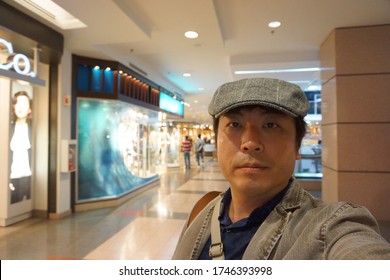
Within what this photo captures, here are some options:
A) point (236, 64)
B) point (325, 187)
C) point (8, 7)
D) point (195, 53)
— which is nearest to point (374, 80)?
point (325, 187)

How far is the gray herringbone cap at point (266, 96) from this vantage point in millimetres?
669

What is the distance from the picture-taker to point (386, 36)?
353 cm

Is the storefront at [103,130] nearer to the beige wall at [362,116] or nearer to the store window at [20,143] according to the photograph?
the store window at [20,143]

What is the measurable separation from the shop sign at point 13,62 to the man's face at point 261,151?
3.12 m

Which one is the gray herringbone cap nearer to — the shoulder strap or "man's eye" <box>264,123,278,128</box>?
"man's eye" <box>264,123,278,128</box>

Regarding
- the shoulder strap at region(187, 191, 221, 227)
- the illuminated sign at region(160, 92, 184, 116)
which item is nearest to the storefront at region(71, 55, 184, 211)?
the illuminated sign at region(160, 92, 184, 116)

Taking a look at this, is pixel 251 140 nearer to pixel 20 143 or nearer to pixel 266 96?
pixel 266 96

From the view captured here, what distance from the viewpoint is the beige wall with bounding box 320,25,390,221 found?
353 centimetres

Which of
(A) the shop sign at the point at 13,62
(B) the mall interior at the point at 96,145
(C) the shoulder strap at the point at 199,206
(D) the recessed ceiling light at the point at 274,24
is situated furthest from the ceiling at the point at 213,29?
(C) the shoulder strap at the point at 199,206

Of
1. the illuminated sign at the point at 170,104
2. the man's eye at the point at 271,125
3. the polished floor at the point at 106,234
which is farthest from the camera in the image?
the illuminated sign at the point at 170,104

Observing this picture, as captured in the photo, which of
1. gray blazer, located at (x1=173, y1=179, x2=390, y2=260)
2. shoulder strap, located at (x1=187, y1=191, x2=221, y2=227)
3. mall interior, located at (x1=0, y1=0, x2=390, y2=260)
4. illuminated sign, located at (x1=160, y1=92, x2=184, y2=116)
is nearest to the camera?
gray blazer, located at (x1=173, y1=179, x2=390, y2=260)

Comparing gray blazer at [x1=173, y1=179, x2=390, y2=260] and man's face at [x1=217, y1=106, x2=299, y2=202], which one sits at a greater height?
man's face at [x1=217, y1=106, x2=299, y2=202]

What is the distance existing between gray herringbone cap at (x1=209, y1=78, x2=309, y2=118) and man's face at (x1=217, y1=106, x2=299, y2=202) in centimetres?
3
